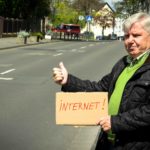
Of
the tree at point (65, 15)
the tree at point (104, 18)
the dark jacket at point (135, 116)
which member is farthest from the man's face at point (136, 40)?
the tree at point (104, 18)

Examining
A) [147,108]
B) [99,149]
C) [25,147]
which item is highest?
[147,108]

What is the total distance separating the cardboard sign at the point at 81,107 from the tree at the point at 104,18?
130 metres

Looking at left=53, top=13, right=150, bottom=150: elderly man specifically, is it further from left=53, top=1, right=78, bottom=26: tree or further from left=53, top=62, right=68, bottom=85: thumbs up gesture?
left=53, top=1, right=78, bottom=26: tree

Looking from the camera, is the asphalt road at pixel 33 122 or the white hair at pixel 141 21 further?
the asphalt road at pixel 33 122

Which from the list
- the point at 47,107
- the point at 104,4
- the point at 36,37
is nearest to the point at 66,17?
the point at 104,4

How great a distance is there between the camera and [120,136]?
3.59 m

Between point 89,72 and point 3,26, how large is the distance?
46.0m

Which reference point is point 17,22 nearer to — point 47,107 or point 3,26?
point 3,26

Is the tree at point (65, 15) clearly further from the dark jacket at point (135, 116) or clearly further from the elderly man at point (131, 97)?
the dark jacket at point (135, 116)

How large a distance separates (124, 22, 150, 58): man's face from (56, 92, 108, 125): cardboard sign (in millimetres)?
338

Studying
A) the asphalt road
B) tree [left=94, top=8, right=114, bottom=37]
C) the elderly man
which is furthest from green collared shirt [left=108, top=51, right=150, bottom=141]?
tree [left=94, top=8, right=114, bottom=37]

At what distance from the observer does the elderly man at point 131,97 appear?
3498 mm

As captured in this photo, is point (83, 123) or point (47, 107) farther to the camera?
point (47, 107)

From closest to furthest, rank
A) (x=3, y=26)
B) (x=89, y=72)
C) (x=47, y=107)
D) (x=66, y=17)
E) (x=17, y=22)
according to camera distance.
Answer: (x=47, y=107)
(x=89, y=72)
(x=3, y=26)
(x=17, y=22)
(x=66, y=17)
